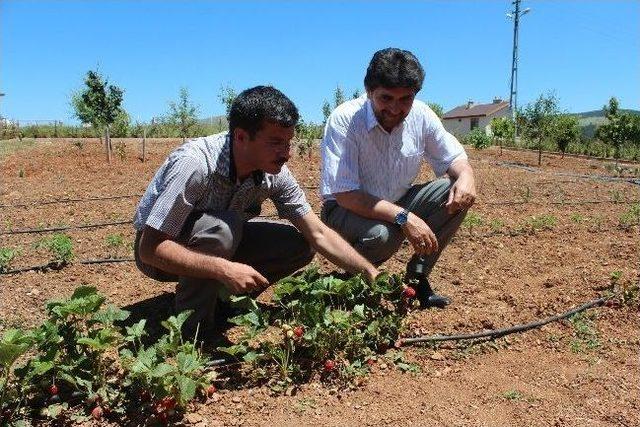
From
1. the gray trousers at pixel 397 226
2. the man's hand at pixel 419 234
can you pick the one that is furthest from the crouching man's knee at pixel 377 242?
the man's hand at pixel 419 234

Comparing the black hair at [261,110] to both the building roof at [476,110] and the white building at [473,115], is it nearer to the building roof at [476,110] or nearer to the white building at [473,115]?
the white building at [473,115]

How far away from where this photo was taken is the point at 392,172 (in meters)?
3.16

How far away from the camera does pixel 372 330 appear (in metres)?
2.47

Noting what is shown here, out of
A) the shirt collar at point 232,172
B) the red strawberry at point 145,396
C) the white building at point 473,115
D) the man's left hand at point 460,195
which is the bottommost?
the red strawberry at point 145,396

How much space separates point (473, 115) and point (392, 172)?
50885mm

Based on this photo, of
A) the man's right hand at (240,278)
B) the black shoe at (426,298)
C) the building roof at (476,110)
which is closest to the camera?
the man's right hand at (240,278)

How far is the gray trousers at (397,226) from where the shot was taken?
2.99 meters

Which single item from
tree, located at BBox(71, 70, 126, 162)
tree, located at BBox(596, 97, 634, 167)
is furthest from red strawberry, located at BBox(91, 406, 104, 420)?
tree, located at BBox(596, 97, 634, 167)

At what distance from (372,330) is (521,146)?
2429cm

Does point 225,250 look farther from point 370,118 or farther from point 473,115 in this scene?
point 473,115

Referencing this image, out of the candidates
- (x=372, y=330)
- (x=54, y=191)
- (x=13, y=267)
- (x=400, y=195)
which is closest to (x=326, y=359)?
(x=372, y=330)

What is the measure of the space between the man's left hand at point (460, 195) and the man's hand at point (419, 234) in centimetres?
23

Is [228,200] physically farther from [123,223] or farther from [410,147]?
[123,223]

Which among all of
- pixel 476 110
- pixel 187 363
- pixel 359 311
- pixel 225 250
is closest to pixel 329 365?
pixel 359 311
